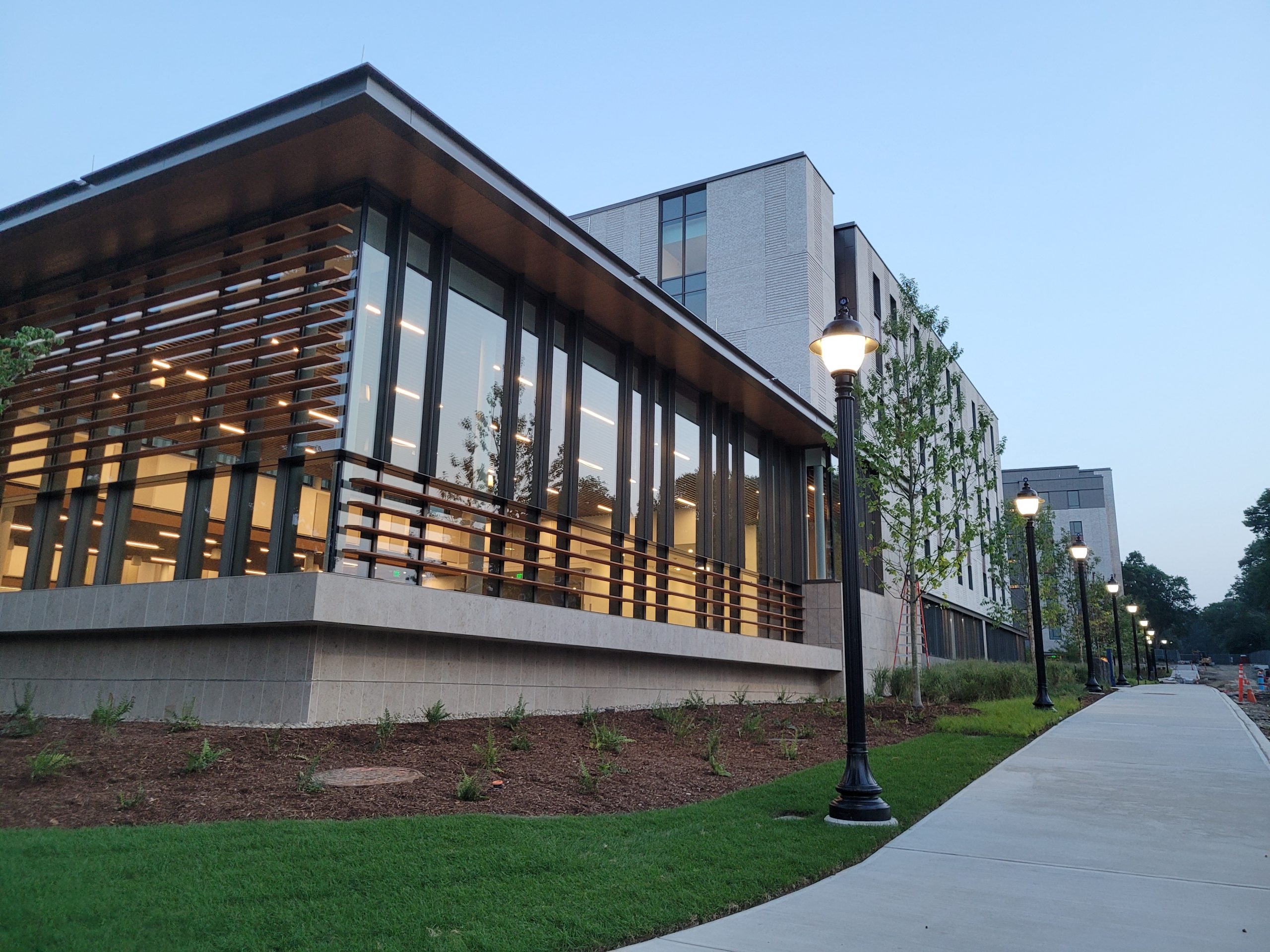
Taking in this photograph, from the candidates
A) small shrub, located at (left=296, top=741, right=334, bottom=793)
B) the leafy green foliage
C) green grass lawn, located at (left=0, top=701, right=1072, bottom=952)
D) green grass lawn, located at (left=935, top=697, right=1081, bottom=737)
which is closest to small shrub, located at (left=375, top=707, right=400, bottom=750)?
small shrub, located at (left=296, top=741, right=334, bottom=793)

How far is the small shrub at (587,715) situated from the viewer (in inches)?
486

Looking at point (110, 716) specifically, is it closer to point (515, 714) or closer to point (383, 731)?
point (383, 731)

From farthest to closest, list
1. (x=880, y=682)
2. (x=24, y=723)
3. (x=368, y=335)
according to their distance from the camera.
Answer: (x=880, y=682)
(x=368, y=335)
(x=24, y=723)

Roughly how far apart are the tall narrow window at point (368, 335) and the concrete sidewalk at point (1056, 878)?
757 centimetres

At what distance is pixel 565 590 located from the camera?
549 inches

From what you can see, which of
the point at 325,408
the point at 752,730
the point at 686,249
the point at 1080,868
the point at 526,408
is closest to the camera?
the point at 1080,868

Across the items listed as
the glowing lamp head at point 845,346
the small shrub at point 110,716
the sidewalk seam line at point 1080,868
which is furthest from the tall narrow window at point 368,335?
the sidewalk seam line at point 1080,868

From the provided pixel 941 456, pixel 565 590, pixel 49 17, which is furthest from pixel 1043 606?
pixel 49 17

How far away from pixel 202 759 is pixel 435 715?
10.8 ft

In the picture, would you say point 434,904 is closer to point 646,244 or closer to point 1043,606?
point 646,244

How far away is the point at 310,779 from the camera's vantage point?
733 centimetres

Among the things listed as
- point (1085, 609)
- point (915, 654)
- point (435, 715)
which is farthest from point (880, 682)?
point (435, 715)

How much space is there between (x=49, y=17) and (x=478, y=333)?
19103 mm

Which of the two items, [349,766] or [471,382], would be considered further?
[471,382]
